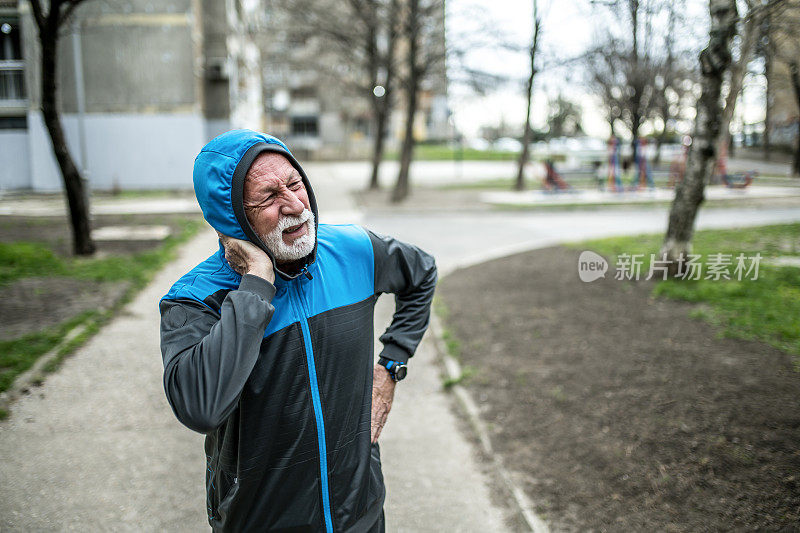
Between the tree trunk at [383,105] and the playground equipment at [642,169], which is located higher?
the tree trunk at [383,105]

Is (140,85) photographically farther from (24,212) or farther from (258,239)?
(258,239)

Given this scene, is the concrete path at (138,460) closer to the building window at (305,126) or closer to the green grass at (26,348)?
the green grass at (26,348)

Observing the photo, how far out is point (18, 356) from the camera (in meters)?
5.81

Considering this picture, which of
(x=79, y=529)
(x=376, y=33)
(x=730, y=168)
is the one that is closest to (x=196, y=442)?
(x=79, y=529)

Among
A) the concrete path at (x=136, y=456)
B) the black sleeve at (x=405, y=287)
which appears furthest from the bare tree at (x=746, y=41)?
the black sleeve at (x=405, y=287)

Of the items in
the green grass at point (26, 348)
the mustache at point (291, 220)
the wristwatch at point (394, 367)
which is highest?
the mustache at point (291, 220)

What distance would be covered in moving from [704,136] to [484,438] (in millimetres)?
4625

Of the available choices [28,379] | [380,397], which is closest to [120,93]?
[28,379]

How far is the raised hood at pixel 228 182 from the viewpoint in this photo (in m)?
1.73

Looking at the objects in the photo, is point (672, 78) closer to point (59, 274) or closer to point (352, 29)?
point (352, 29)

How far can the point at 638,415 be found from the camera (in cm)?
440

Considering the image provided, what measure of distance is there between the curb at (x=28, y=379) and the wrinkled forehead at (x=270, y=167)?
423cm

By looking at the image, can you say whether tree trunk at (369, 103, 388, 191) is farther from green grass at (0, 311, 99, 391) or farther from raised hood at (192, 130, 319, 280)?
raised hood at (192, 130, 319, 280)

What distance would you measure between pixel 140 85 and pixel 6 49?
591 centimetres
